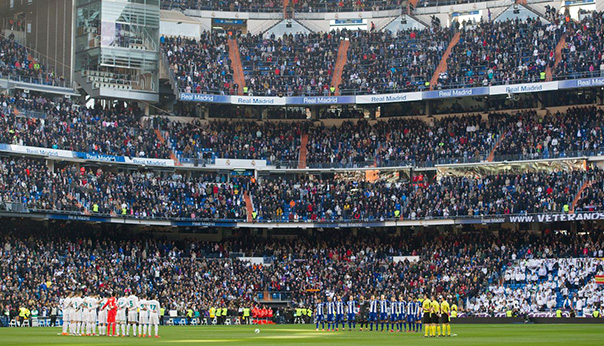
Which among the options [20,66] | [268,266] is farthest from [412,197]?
[20,66]

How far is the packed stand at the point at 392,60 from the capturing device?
7331 centimetres

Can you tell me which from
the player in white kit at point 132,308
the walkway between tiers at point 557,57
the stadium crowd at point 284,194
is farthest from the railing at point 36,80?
the walkway between tiers at point 557,57

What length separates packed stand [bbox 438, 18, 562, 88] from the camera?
7000cm

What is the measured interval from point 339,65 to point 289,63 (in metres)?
3.95

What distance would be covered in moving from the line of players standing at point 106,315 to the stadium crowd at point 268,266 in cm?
1369

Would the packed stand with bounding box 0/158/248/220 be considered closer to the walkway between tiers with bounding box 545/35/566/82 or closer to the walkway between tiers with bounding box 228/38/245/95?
the walkway between tiers with bounding box 228/38/245/95

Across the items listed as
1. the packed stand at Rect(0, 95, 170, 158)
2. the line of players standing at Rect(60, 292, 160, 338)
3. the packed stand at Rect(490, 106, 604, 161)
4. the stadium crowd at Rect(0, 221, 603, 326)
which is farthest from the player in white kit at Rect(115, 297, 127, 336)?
the packed stand at Rect(490, 106, 604, 161)

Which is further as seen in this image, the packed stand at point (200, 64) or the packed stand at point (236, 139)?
the packed stand at point (200, 64)

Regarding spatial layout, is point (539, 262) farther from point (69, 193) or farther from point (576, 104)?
point (69, 193)

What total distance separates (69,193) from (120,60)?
13.5m

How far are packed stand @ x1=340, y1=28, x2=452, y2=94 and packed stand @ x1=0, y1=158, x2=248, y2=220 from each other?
39.3ft

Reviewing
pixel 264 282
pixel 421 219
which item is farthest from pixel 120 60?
pixel 421 219

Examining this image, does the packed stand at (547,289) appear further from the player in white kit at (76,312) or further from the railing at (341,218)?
the player in white kit at (76,312)

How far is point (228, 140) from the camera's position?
244 feet
